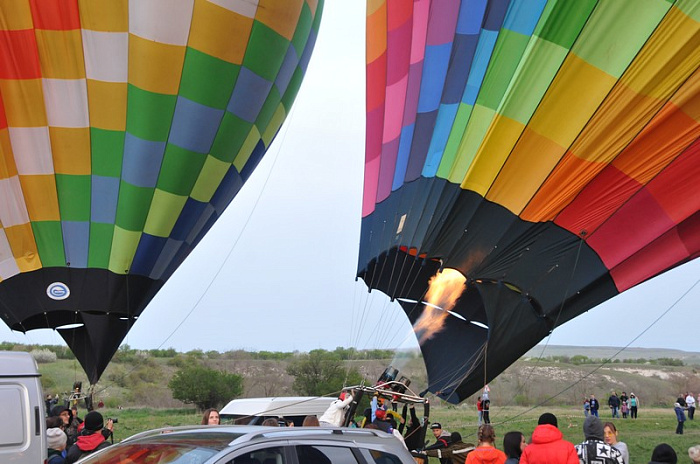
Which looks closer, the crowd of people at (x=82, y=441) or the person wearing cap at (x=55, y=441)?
the crowd of people at (x=82, y=441)

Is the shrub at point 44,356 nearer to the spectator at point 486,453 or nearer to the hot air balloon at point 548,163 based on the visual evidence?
the hot air balloon at point 548,163

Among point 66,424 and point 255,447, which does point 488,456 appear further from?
point 66,424

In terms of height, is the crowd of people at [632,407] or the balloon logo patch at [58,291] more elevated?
the balloon logo patch at [58,291]

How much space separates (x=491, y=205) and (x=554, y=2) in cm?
257

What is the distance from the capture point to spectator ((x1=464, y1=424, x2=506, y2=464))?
574 cm

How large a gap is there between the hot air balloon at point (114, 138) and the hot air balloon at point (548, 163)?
3.81 metres

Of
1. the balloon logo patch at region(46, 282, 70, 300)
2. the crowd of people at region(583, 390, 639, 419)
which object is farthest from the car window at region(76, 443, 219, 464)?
the crowd of people at region(583, 390, 639, 419)

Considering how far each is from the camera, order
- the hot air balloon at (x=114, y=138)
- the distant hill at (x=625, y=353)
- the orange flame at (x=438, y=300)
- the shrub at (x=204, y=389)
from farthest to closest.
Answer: the distant hill at (x=625, y=353) < the shrub at (x=204, y=389) < the hot air balloon at (x=114, y=138) < the orange flame at (x=438, y=300)

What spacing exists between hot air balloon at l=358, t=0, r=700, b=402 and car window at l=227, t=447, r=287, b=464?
19.9 ft

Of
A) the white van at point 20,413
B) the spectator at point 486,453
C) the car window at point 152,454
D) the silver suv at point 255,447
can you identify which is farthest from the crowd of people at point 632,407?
the car window at point 152,454

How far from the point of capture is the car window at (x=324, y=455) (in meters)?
4.41

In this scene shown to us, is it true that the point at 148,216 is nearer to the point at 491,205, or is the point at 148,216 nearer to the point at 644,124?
the point at 491,205

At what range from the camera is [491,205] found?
33.1ft

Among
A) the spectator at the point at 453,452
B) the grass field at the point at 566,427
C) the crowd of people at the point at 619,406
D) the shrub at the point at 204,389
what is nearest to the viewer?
Result: the spectator at the point at 453,452
